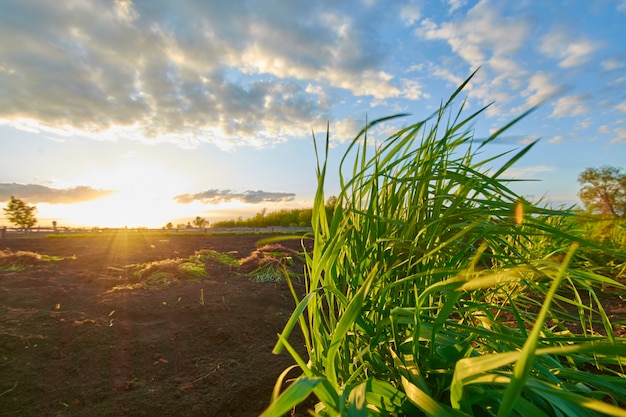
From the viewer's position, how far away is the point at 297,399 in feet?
1.72

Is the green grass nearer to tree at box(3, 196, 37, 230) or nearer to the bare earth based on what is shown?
the bare earth

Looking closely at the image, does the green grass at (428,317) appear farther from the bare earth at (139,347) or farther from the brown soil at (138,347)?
the brown soil at (138,347)

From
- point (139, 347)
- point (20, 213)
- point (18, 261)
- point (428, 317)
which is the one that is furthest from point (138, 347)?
point (20, 213)

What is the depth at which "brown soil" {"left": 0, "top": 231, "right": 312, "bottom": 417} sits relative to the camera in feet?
5.51

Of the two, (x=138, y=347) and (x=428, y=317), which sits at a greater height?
(x=428, y=317)

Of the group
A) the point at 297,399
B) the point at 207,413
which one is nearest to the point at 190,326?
the point at 207,413

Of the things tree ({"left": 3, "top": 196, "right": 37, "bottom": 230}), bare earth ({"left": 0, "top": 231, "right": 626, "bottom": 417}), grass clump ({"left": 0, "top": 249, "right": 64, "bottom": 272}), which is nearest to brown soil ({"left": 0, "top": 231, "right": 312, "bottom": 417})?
bare earth ({"left": 0, "top": 231, "right": 626, "bottom": 417})

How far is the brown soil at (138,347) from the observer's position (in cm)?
168

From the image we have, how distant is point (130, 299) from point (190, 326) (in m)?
1.00

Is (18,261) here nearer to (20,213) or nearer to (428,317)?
(428,317)

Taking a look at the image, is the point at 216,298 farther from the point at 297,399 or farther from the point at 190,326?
the point at 297,399

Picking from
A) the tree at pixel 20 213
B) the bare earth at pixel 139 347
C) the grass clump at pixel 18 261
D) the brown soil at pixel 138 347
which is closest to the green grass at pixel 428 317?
the bare earth at pixel 139 347

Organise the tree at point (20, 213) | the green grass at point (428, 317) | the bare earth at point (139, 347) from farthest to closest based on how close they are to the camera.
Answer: the tree at point (20, 213)
the bare earth at point (139, 347)
the green grass at point (428, 317)

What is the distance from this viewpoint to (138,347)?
227 centimetres
